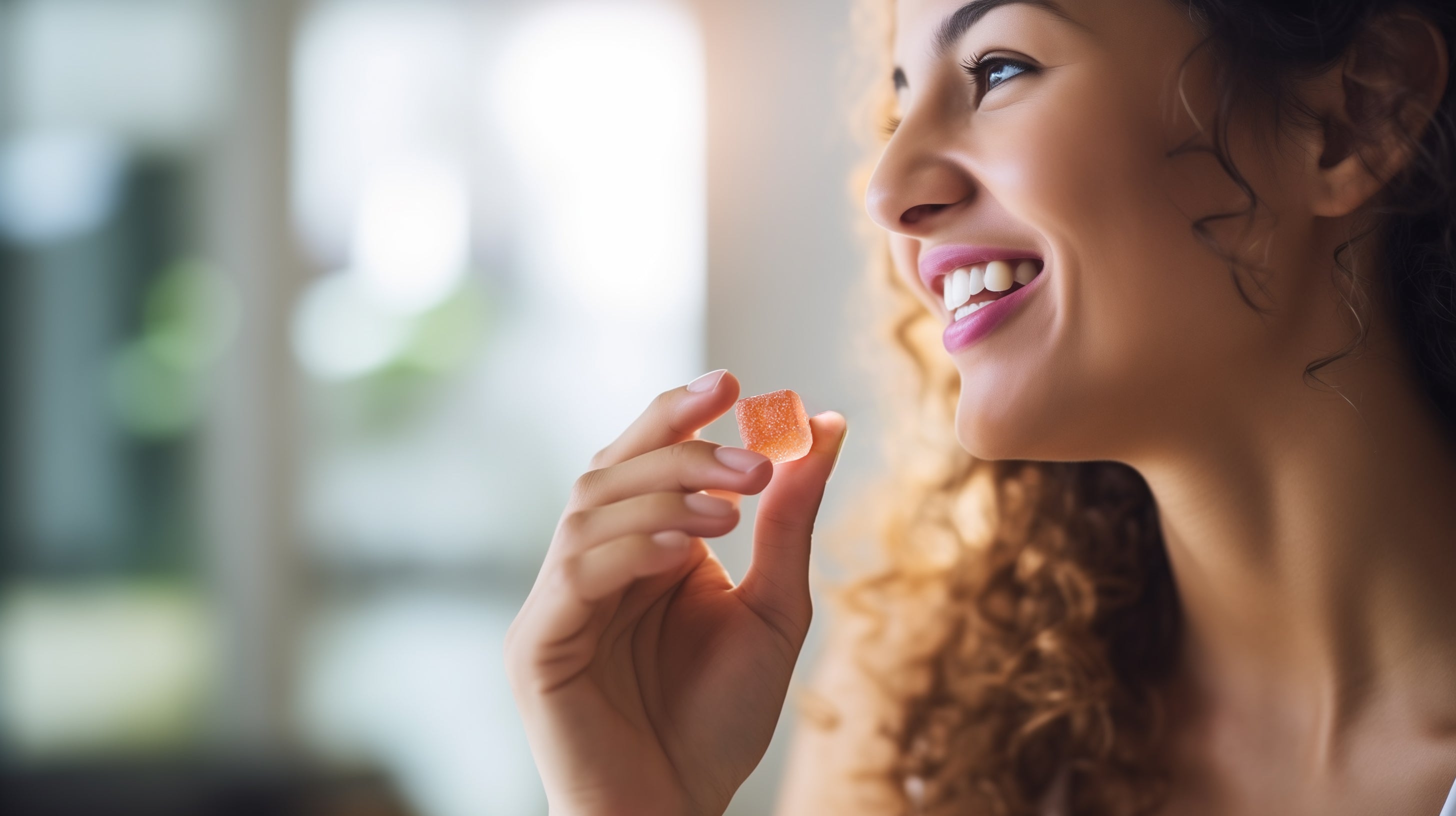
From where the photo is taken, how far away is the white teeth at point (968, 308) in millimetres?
1056

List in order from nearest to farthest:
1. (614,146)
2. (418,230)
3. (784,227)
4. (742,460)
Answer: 1. (742,460)
2. (784,227)
3. (614,146)
4. (418,230)

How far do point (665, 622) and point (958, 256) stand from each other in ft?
1.63

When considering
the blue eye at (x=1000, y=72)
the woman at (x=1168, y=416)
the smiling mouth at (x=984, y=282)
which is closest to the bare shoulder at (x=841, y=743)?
the woman at (x=1168, y=416)

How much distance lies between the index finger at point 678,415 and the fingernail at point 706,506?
7cm

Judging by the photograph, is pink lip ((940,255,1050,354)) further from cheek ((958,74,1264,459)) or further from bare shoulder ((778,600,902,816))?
bare shoulder ((778,600,902,816))

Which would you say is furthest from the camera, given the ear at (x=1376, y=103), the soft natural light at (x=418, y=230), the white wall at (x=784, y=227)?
the soft natural light at (x=418, y=230)

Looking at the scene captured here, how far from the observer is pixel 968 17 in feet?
3.24

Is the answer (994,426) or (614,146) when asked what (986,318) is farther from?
(614,146)

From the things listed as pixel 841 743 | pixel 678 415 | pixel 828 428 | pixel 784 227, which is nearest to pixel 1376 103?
pixel 828 428

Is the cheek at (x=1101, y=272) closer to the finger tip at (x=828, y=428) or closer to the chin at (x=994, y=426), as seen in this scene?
the chin at (x=994, y=426)

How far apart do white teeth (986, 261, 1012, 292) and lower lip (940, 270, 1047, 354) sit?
0.04 feet

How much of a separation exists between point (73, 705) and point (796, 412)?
11.4 ft

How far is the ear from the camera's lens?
3.06ft

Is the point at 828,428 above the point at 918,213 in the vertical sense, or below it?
below
